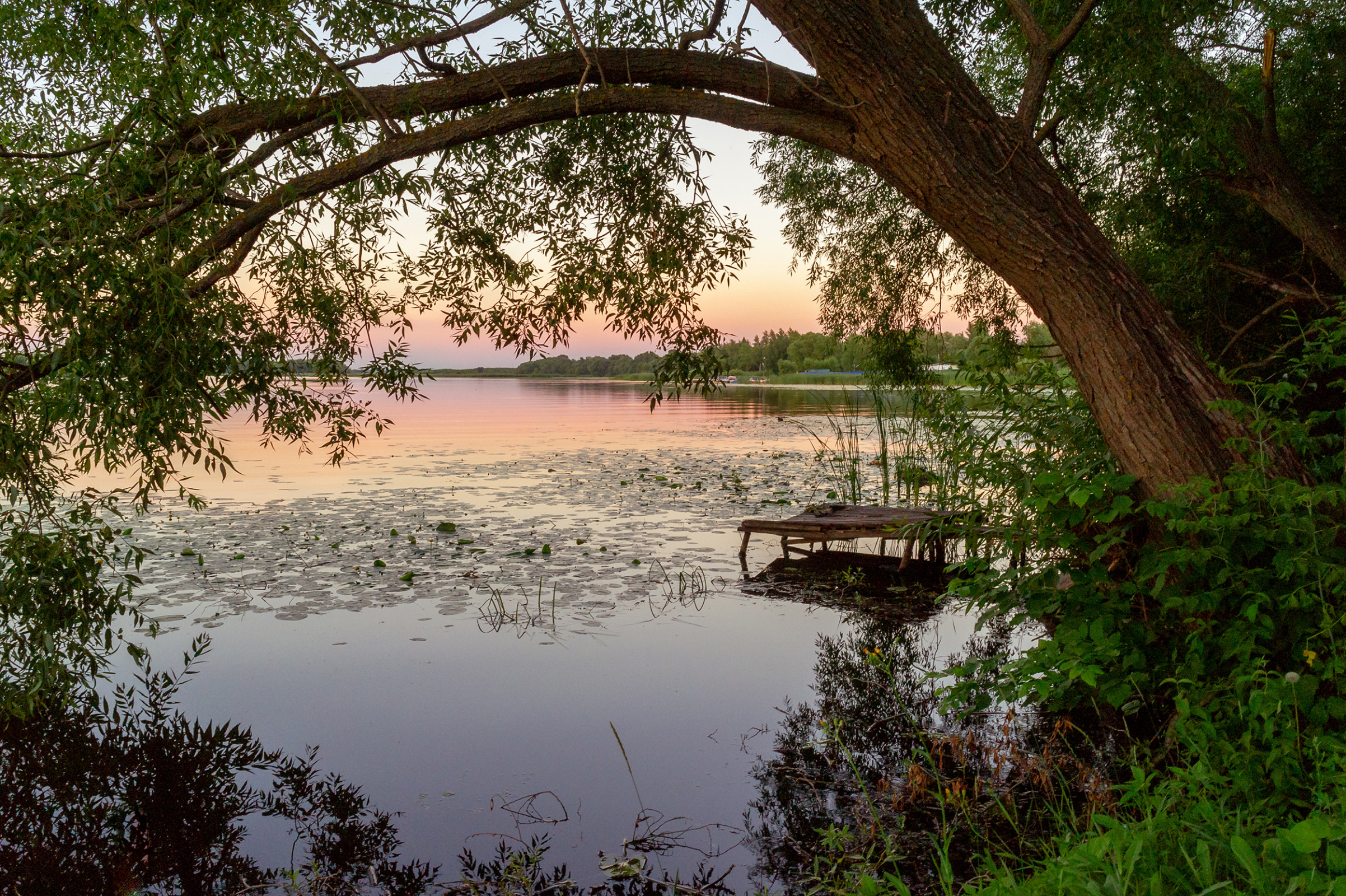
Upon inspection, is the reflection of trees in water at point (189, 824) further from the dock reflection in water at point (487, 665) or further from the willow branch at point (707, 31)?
the willow branch at point (707, 31)

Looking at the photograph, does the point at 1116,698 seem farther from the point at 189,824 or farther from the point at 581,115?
the point at 189,824

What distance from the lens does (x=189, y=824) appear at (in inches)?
172

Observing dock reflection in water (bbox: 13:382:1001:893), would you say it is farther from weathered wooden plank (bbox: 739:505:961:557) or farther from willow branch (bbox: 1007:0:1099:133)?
willow branch (bbox: 1007:0:1099:133)

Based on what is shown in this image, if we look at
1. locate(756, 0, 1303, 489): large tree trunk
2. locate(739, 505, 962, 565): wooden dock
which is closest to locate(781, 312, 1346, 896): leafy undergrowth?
locate(756, 0, 1303, 489): large tree trunk

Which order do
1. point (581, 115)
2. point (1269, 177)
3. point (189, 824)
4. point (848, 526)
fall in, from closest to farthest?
point (189, 824)
point (581, 115)
point (1269, 177)
point (848, 526)

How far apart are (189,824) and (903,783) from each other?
12.2 ft

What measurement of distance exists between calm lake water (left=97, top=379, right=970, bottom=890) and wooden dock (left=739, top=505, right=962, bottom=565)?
0.55 metres

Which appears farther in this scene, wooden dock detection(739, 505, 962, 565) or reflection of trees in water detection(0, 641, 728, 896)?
wooden dock detection(739, 505, 962, 565)

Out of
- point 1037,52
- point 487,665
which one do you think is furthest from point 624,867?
point 1037,52

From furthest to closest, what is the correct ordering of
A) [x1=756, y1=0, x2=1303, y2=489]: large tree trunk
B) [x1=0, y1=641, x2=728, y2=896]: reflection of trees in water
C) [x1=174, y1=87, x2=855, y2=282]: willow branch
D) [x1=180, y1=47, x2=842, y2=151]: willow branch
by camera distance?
1. [x1=180, y1=47, x2=842, y2=151]: willow branch
2. [x1=174, y1=87, x2=855, y2=282]: willow branch
3. [x1=756, y1=0, x2=1303, y2=489]: large tree trunk
4. [x1=0, y1=641, x2=728, y2=896]: reflection of trees in water

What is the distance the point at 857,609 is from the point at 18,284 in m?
6.87

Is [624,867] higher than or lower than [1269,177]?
lower

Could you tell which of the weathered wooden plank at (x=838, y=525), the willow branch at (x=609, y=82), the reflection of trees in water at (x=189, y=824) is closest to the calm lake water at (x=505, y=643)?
the reflection of trees in water at (x=189, y=824)

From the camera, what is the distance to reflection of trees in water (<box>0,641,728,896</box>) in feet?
12.5
